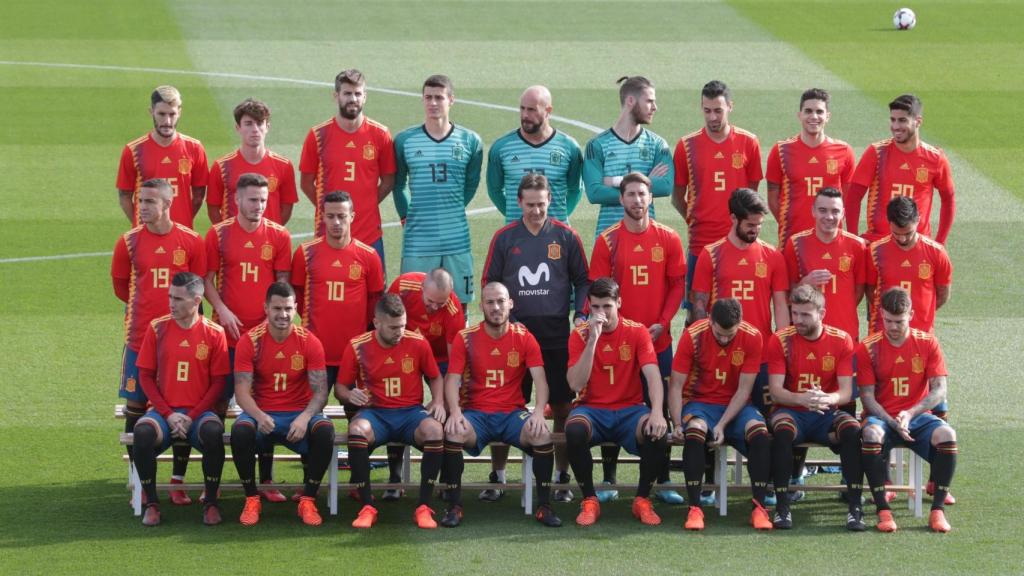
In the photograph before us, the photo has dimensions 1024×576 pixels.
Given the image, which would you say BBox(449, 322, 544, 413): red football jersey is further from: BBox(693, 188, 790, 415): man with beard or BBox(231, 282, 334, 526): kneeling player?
BBox(693, 188, 790, 415): man with beard

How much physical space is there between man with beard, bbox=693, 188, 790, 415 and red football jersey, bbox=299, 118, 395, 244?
240cm

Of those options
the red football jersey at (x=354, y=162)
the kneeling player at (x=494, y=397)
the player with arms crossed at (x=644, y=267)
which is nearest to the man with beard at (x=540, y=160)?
the player with arms crossed at (x=644, y=267)

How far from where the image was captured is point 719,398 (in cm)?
1086

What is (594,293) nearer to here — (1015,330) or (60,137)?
(1015,330)

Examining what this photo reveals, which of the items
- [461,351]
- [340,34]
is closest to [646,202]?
[461,351]

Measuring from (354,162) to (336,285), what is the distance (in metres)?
1.17

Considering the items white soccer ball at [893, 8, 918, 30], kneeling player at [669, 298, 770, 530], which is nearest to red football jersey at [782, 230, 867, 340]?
kneeling player at [669, 298, 770, 530]

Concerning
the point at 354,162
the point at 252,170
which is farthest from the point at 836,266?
the point at 252,170

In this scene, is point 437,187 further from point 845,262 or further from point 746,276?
point 845,262

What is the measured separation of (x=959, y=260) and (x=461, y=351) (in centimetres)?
823

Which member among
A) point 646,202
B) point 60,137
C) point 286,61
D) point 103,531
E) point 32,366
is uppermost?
point 286,61

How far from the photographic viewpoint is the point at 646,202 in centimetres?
1095

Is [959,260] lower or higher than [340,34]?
lower

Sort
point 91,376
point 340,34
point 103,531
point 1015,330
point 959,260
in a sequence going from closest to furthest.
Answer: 1. point 103,531
2. point 91,376
3. point 1015,330
4. point 959,260
5. point 340,34
